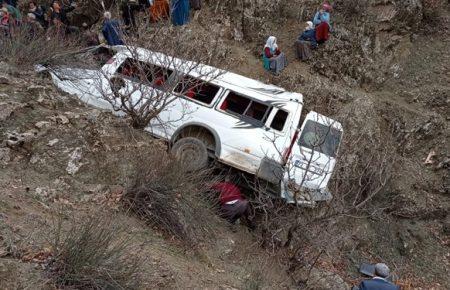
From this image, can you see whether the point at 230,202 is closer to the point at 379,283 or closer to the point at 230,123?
the point at 230,123

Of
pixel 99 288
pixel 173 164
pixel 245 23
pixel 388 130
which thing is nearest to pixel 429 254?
pixel 388 130

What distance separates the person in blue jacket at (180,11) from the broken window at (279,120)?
5133 millimetres

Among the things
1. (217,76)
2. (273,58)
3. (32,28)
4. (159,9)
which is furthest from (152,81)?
(273,58)

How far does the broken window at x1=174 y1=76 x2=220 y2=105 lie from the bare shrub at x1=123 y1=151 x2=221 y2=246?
2.14 metres

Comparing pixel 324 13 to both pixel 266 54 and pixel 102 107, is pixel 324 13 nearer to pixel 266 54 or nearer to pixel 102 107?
pixel 266 54

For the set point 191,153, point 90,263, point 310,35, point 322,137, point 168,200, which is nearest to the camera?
point 90,263

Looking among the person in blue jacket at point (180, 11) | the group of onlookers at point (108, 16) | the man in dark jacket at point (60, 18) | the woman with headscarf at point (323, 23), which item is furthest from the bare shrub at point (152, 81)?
the woman with headscarf at point (323, 23)

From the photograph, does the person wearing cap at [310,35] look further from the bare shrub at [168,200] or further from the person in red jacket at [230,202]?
the bare shrub at [168,200]

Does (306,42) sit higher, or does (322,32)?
(322,32)

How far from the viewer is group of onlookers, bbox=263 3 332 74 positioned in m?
12.7

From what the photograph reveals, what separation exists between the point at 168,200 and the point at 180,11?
7.47 m

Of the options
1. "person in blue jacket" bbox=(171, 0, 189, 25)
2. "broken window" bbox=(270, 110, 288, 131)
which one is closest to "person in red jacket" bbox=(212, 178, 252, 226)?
"broken window" bbox=(270, 110, 288, 131)

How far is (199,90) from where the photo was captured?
9.17m

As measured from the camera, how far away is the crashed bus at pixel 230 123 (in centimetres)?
877
